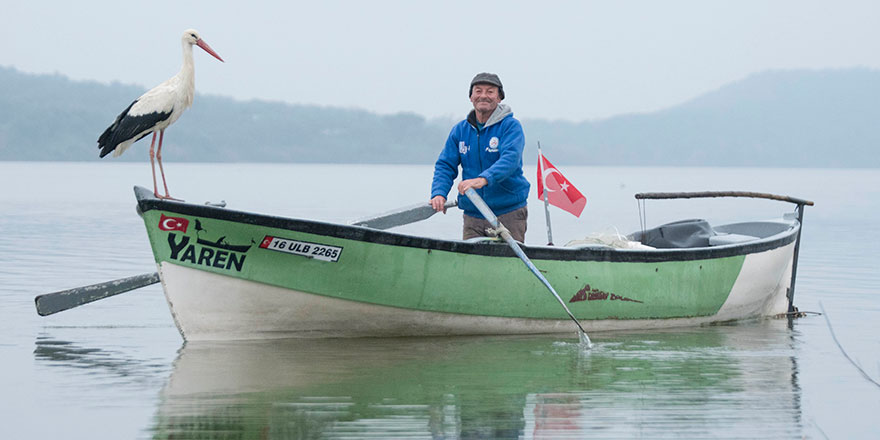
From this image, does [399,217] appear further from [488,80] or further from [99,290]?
[99,290]

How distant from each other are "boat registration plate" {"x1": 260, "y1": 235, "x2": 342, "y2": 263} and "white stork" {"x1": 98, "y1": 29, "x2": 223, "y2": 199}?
1075 mm

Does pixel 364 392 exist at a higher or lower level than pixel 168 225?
lower

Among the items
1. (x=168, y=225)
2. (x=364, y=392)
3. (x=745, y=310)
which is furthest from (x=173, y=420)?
(x=745, y=310)

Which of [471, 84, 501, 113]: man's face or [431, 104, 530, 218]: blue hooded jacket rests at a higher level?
[471, 84, 501, 113]: man's face

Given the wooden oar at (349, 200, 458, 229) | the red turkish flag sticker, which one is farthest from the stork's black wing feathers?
the wooden oar at (349, 200, 458, 229)

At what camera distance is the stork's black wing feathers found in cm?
909

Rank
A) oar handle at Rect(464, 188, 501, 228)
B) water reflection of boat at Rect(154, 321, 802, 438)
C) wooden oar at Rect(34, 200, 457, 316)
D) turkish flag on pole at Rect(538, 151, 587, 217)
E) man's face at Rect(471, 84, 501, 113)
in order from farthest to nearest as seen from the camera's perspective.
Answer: turkish flag on pole at Rect(538, 151, 587, 217) → wooden oar at Rect(34, 200, 457, 316) → man's face at Rect(471, 84, 501, 113) → oar handle at Rect(464, 188, 501, 228) → water reflection of boat at Rect(154, 321, 802, 438)

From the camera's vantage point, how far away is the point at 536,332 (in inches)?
394

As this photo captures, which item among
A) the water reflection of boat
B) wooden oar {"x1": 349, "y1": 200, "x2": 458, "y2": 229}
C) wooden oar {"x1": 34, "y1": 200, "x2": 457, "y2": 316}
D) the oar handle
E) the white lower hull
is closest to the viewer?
the water reflection of boat

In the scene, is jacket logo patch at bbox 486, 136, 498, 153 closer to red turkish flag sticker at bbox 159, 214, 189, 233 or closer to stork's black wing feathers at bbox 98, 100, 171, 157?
red turkish flag sticker at bbox 159, 214, 189, 233

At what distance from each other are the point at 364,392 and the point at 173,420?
4.56ft

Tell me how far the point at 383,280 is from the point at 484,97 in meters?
1.74

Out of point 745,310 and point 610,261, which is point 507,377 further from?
point 745,310

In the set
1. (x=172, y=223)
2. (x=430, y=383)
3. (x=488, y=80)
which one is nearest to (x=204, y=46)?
(x=172, y=223)
